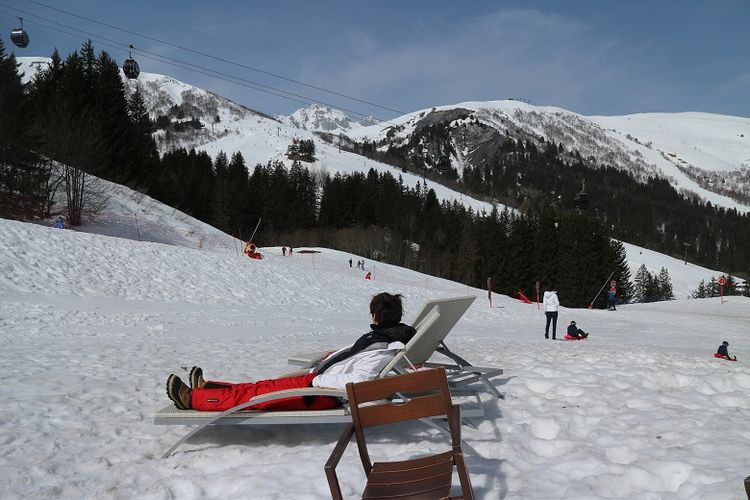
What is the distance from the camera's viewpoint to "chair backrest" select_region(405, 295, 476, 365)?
17.3ft

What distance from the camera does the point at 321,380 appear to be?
4.64 meters

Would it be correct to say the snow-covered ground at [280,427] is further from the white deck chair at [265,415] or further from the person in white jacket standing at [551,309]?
the person in white jacket standing at [551,309]

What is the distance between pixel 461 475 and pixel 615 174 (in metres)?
201

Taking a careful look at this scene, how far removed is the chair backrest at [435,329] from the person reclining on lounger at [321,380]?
176 mm

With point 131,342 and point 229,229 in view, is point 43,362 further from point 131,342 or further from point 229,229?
point 229,229

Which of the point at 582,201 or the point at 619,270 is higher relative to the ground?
the point at 582,201

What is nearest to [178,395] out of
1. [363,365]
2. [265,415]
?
[265,415]

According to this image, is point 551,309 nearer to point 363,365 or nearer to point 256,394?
point 363,365

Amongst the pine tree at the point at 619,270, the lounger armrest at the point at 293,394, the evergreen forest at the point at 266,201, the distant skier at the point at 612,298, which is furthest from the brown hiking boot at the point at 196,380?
the pine tree at the point at 619,270

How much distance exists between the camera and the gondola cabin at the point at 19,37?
57.0 feet

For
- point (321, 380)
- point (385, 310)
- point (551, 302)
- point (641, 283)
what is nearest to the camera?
point (321, 380)

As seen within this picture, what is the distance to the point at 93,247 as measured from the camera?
723 inches

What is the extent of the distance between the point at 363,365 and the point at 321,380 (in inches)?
16.7

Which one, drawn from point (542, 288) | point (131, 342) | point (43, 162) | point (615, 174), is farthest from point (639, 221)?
point (131, 342)
